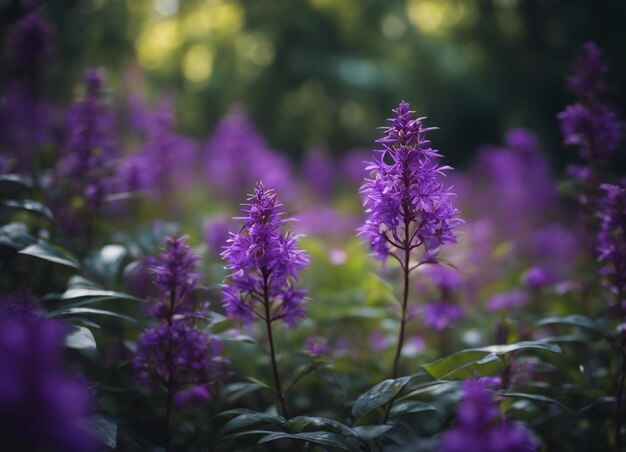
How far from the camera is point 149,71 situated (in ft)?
32.3

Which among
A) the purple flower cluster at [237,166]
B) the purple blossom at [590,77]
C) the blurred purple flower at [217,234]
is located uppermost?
the purple flower cluster at [237,166]

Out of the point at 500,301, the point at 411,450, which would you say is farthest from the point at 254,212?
the point at 500,301

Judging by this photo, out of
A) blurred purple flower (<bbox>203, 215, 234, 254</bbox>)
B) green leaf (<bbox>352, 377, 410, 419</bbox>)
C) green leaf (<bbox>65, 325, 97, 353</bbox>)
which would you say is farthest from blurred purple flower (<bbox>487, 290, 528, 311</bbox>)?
green leaf (<bbox>65, 325, 97, 353</bbox>)

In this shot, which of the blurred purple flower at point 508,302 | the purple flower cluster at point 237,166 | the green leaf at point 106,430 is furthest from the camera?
the purple flower cluster at point 237,166

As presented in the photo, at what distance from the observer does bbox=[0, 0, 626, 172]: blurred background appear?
6.97 m

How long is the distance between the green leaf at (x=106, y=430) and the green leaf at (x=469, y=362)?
109 cm

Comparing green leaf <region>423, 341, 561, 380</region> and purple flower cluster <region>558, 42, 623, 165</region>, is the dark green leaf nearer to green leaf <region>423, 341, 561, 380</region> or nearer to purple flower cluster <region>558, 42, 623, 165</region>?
green leaf <region>423, 341, 561, 380</region>

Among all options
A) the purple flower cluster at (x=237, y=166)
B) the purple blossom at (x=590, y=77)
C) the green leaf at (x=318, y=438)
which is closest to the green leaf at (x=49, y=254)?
the green leaf at (x=318, y=438)

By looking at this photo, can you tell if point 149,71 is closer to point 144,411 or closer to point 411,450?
point 144,411

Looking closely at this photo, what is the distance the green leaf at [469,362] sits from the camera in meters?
1.77

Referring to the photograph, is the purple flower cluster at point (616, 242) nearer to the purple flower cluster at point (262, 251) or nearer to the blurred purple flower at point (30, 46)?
the purple flower cluster at point (262, 251)

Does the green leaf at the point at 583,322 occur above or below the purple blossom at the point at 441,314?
below

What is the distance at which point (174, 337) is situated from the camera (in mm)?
1943

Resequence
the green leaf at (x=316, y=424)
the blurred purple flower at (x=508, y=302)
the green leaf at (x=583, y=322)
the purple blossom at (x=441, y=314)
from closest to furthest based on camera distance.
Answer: the green leaf at (x=316, y=424), the green leaf at (x=583, y=322), the purple blossom at (x=441, y=314), the blurred purple flower at (x=508, y=302)
